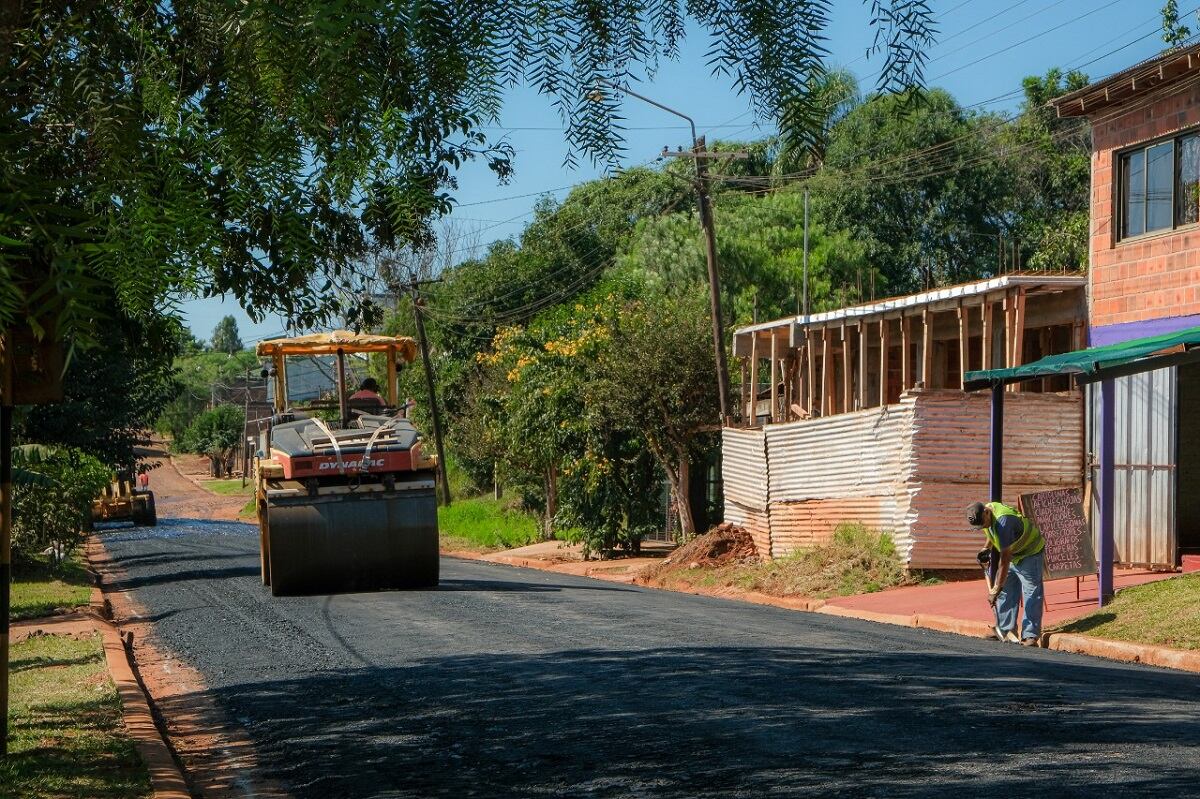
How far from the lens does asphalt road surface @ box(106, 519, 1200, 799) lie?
25.8 feet

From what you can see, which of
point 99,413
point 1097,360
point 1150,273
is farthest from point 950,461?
point 99,413

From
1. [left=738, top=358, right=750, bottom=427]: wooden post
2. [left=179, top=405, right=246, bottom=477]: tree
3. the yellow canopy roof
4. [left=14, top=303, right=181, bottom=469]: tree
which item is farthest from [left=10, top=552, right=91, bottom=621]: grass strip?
[left=179, top=405, right=246, bottom=477]: tree

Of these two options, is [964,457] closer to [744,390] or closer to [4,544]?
[744,390]

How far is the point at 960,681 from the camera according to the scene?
11.4m

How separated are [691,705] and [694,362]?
21403 mm

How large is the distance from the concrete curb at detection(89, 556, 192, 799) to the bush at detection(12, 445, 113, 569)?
465 inches

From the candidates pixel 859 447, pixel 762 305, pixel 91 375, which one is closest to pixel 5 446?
pixel 859 447

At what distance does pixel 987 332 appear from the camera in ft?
72.9

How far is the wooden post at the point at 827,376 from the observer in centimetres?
2794

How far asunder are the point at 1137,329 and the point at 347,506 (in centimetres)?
1143

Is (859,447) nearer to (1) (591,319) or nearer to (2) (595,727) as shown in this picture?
(1) (591,319)

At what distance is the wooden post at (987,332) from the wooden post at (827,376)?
5.60 metres

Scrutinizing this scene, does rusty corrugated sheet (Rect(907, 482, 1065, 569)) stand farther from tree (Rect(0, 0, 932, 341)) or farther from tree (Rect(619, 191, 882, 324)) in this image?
tree (Rect(619, 191, 882, 324))

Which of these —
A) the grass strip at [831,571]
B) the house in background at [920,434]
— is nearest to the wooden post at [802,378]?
the house in background at [920,434]
